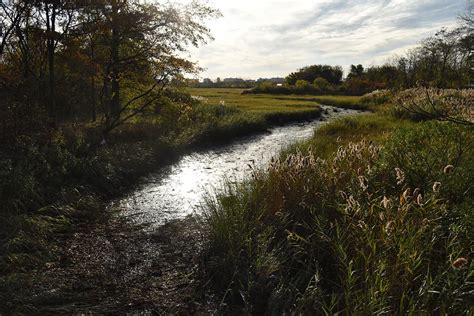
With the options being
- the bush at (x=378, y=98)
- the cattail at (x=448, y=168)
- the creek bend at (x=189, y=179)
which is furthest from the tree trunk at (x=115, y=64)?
the bush at (x=378, y=98)

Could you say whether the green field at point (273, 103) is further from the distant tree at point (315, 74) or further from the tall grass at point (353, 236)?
A: the distant tree at point (315, 74)

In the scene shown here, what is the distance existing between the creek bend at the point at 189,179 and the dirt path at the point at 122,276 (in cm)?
111

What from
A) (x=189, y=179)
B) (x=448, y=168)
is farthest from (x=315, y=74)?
(x=448, y=168)

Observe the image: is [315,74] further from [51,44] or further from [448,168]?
[448,168]

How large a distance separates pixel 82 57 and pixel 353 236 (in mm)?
10476

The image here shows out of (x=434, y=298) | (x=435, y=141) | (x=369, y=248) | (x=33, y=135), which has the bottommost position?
(x=434, y=298)

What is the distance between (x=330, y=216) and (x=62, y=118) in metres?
11.9

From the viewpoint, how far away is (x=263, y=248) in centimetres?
499

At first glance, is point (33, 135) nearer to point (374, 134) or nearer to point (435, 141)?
point (435, 141)

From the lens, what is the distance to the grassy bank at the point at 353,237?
3475 mm

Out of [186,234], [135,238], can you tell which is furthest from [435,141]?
[135,238]

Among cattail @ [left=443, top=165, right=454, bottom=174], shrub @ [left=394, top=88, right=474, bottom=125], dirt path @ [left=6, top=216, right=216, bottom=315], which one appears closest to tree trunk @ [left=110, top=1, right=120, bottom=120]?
dirt path @ [left=6, top=216, right=216, bottom=315]

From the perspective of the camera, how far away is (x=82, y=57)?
450 inches

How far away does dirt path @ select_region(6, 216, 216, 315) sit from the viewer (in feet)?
14.6
